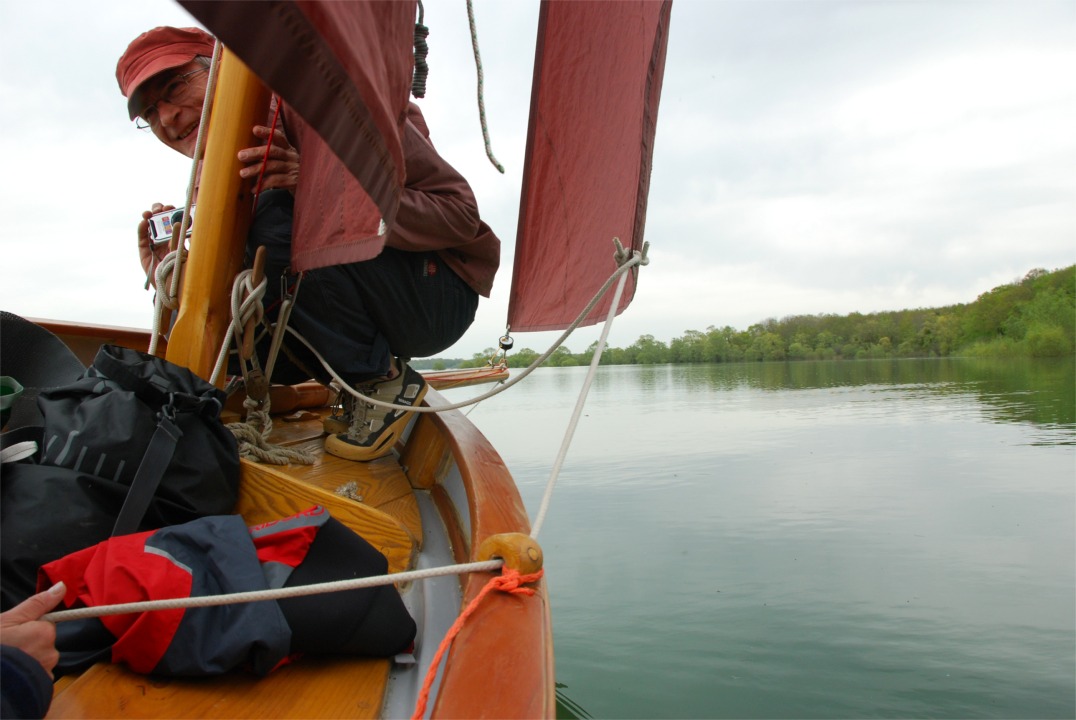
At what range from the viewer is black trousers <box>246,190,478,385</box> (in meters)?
1.92

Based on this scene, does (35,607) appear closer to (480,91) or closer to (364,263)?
(364,263)

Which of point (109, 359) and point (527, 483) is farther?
point (527, 483)

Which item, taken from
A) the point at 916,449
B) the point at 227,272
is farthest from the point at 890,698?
the point at 916,449

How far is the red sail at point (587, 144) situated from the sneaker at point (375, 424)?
2.03ft

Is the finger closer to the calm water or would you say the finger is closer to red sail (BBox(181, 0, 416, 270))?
red sail (BBox(181, 0, 416, 270))

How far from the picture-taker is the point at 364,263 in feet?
6.33

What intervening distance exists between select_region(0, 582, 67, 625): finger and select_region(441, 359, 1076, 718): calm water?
2.01 m

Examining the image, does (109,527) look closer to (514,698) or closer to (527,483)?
(514,698)

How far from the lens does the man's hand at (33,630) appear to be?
798mm

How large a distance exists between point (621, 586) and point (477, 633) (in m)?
2.85

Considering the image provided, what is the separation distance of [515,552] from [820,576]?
315 centimetres

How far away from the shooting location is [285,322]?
194cm

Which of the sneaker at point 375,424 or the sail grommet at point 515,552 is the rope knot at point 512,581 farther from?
the sneaker at point 375,424

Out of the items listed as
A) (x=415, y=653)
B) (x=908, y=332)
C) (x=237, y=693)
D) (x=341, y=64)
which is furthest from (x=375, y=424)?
(x=908, y=332)
